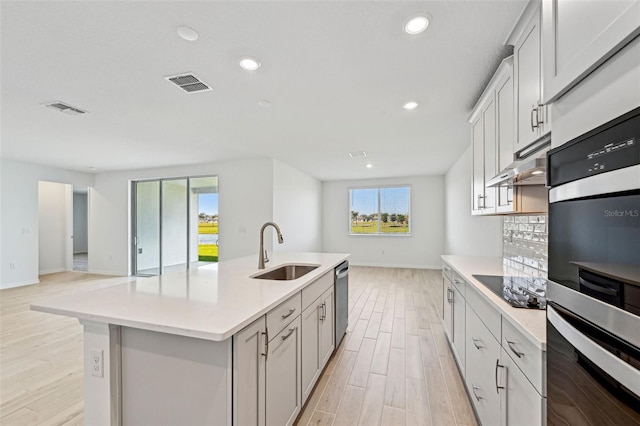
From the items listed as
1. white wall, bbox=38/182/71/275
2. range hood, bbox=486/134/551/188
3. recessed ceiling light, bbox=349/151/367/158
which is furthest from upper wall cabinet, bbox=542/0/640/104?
white wall, bbox=38/182/71/275

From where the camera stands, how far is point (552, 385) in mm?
876

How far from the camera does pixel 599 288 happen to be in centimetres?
66

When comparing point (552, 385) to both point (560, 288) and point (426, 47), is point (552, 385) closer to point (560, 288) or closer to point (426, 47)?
point (560, 288)

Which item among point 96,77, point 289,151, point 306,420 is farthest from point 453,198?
point 96,77

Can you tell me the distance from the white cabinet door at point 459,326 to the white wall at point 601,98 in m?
1.68

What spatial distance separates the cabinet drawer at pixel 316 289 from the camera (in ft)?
6.24

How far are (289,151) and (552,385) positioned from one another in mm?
4516

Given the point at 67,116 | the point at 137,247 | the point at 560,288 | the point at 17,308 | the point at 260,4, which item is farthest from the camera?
the point at 137,247

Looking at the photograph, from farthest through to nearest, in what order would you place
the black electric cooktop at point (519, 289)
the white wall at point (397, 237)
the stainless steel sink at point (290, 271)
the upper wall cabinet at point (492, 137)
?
the white wall at point (397, 237) → the stainless steel sink at point (290, 271) → the upper wall cabinet at point (492, 137) → the black electric cooktop at point (519, 289)

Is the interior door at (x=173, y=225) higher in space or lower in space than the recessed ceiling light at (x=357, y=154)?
lower

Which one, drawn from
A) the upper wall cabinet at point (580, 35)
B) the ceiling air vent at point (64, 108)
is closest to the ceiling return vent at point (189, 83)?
the ceiling air vent at point (64, 108)

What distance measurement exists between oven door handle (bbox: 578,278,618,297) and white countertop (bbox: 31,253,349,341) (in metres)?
1.13

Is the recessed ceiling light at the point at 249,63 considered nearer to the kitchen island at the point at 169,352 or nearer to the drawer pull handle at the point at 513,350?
the kitchen island at the point at 169,352

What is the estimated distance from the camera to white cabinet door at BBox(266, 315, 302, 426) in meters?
1.40
